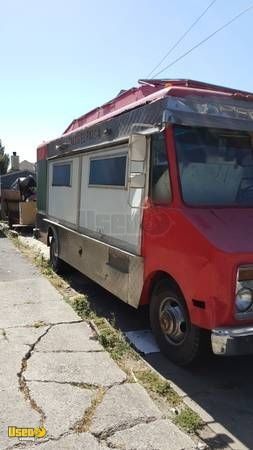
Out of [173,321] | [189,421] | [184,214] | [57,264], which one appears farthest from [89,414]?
[57,264]

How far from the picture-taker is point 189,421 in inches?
142

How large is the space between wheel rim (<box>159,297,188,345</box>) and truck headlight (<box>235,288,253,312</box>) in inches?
28.4

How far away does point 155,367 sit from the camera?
4.73 m

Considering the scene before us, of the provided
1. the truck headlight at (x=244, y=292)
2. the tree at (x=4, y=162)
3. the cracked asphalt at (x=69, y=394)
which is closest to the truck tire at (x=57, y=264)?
the cracked asphalt at (x=69, y=394)

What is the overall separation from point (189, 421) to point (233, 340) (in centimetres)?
70

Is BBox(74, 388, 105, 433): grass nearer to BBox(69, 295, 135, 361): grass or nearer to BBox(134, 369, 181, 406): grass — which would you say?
BBox(134, 369, 181, 406): grass

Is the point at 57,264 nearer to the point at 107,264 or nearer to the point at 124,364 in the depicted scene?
the point at 107,264

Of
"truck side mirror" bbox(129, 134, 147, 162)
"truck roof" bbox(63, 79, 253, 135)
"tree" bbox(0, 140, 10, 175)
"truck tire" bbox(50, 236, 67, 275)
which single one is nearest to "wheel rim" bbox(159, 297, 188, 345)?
"truck side mirror" bbox(129, 134, 147, 162)

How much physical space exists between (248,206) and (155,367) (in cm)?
181

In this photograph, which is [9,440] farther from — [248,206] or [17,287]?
[17,287]

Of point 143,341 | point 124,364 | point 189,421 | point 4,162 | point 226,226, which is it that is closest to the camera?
point 189,421

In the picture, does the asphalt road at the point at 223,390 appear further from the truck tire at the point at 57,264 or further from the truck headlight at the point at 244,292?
the truck tire at the point at 57,264

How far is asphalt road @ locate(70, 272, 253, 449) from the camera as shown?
11.9 ft

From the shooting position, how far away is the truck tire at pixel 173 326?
4457 mm
